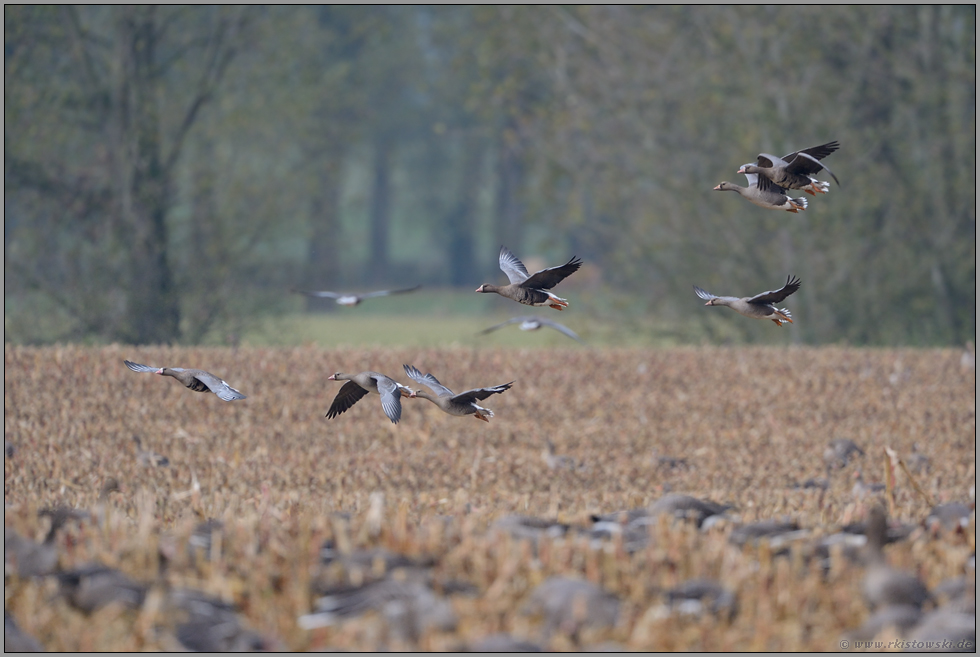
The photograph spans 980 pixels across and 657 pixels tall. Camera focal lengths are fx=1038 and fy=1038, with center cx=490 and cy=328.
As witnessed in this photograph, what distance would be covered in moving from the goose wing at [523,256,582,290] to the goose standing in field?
106cm

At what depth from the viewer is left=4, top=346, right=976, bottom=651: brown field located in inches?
170

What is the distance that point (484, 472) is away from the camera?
9000 millimetres

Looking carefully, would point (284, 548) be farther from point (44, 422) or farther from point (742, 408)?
point (742, 408)

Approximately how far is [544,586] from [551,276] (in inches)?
81.6

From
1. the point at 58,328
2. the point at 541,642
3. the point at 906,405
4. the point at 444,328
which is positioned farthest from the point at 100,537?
the point at 444,328

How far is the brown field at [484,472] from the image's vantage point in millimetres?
4316

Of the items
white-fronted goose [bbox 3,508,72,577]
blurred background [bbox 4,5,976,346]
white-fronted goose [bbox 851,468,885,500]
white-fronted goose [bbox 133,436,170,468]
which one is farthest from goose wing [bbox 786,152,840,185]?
blurred background [bbox 4,5,976,346]

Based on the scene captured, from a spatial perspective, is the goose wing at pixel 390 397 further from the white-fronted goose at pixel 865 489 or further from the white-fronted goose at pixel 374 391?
the white-fronted goose at pixel 865 489

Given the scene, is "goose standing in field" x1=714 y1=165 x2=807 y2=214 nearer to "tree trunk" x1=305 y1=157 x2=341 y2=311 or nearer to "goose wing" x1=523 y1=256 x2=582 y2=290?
"goose wing" x1=523 y1=256 x2=582 y2=290

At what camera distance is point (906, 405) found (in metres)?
11.6

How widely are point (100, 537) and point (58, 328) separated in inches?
500

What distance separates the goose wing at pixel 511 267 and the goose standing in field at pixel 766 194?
51.0 inches

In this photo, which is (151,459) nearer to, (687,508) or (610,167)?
(687,508)

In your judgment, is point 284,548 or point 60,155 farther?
point 60,155
